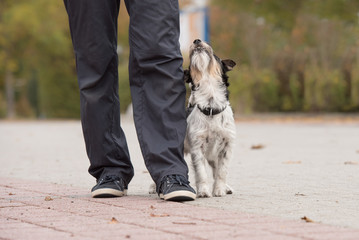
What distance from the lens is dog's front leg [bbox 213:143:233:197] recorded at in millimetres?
4699

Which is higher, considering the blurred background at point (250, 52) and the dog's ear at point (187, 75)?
the dog's ear at point (187, 75)

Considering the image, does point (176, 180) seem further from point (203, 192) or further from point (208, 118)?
point (208, 118)

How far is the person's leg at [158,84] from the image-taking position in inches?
167

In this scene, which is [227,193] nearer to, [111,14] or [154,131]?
[154,131]

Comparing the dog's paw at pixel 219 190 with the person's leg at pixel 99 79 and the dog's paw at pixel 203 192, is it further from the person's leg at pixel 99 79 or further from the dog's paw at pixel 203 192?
the person's leg at pixel 99 79

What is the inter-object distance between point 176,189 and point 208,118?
751 millimetres

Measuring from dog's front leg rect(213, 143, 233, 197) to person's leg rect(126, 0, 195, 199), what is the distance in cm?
48

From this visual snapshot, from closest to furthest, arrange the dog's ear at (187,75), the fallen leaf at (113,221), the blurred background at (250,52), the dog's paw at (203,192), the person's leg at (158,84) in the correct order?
the fallen leaf at (113,221) < the person's leg at (158,84) < the dog's paw at (203,192) < the dog's ear at (187,75) < the blurred background at (250,52)

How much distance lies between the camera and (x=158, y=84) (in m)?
4.33

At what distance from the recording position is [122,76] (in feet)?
95.8

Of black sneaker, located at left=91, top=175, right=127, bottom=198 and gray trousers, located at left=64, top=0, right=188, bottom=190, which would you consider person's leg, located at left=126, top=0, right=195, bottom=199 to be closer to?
gray trousers, located at left=64, top=0, right=188, bottom=190

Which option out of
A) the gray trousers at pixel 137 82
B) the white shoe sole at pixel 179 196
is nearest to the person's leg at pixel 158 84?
the gray trousers at pixel 137 82

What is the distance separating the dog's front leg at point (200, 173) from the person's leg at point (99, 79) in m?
0.45

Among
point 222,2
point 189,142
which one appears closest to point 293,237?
point 189,142
